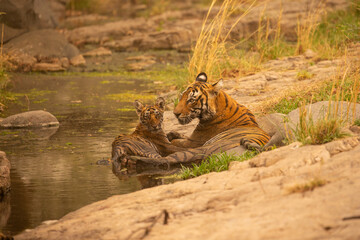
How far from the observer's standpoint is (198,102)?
8094 mm

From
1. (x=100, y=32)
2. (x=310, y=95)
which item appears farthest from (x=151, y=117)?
(x=100, y=32)

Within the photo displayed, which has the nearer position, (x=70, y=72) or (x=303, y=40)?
(x=303, y=40)

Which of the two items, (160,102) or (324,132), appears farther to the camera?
(160,102)

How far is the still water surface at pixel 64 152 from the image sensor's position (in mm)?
6270

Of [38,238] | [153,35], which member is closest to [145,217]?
[38,238]

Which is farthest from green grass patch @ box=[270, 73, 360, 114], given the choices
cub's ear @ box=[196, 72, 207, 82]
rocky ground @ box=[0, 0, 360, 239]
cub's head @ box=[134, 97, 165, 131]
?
rocky ground @ box=[0, 0, 360, 239]

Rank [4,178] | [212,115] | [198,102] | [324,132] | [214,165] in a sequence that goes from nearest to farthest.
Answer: [324,132], [4,178], [214,165], [198,102], [212,115]

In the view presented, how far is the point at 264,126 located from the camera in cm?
880

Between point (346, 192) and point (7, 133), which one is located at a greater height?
point (346, 192)

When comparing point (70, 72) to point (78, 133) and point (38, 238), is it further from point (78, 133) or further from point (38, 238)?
point (38, 238)

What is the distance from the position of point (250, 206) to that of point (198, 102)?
3483 millimetres

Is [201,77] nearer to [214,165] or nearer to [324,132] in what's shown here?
[214,165]

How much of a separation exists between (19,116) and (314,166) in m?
6.77

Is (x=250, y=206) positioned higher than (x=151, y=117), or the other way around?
(x=250, y=206)
